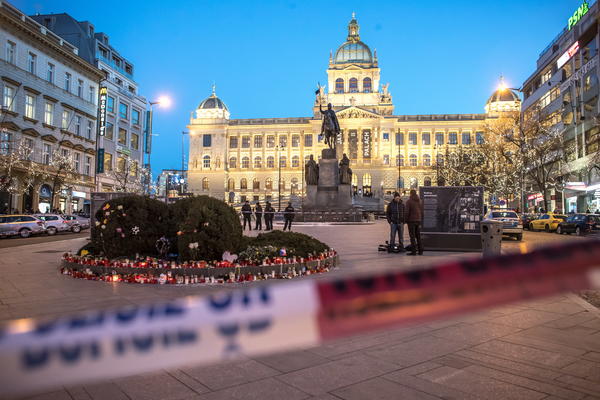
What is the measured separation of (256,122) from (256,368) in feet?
317

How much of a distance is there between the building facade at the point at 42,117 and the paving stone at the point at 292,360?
2955 cm

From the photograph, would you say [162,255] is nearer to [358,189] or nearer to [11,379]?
[11,379]

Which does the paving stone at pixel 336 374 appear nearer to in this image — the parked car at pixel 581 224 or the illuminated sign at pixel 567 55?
the parked car at pixel 581 224

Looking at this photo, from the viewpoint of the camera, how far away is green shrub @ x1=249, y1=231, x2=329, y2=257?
30.4 ft

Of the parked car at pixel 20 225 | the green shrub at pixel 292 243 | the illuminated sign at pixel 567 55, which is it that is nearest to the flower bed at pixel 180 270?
the green shrub at pixel 292 243

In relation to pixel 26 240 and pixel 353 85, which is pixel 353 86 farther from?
pixel 26 240

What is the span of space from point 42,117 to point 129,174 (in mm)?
15719

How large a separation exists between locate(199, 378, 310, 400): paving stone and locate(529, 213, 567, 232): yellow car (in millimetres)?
27829

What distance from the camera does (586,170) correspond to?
35750 millimetres

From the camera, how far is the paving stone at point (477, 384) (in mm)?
3033

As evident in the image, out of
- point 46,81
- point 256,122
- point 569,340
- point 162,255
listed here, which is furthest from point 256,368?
point 256,122

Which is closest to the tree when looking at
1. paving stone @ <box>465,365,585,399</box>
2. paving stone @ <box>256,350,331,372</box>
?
paving stone @ <box>256,350,331,372</box>

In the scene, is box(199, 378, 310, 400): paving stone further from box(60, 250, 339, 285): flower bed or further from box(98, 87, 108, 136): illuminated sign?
box(98, 87, 108, 136): illuminated sign

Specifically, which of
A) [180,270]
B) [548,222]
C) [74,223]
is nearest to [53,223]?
[74,223]
